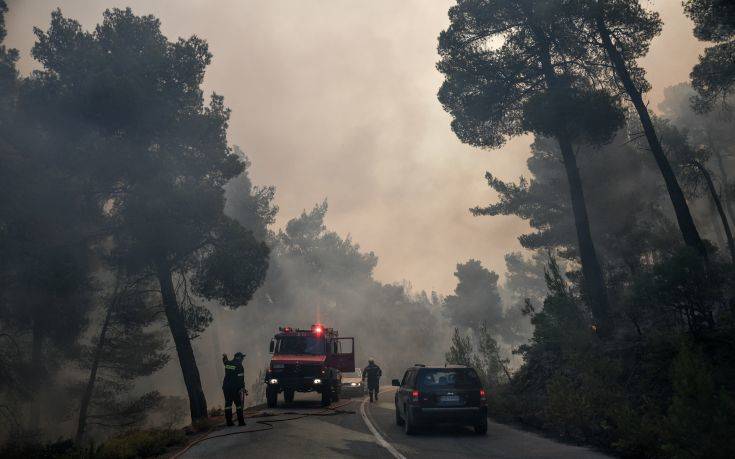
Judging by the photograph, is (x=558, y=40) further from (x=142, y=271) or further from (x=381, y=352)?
(x=381, y=352)

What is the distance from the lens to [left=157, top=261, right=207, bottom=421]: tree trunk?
18.4 m

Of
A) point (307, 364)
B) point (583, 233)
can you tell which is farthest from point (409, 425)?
point (583, 233)

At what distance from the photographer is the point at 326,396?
19.5 m

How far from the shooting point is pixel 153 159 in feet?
61.6

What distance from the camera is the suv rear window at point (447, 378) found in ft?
40.0

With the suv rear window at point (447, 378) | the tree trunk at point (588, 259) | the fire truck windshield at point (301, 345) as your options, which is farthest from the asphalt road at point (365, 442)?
the tree trunk at point (588, 259)

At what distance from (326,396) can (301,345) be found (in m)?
2.17

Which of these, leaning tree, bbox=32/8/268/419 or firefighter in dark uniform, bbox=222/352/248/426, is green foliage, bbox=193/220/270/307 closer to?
leaning tree, bbox=32/8/268/419

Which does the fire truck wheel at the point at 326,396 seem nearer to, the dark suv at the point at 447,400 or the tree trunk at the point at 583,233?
the dark suv at the point at 447,400

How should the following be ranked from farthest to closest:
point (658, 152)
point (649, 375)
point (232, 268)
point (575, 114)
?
point (232, 268), point (575, 114), point (658, 152), point (649, 375)

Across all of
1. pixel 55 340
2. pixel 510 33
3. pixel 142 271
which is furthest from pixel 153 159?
pixel 510 33

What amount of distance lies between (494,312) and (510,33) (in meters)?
63.5

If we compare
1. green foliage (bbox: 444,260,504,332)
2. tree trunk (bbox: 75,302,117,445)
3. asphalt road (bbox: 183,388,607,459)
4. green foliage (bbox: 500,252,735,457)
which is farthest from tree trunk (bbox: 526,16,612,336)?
green foliage (bbox: 444,260,504,332)

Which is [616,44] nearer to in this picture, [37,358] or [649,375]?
[649,375]
